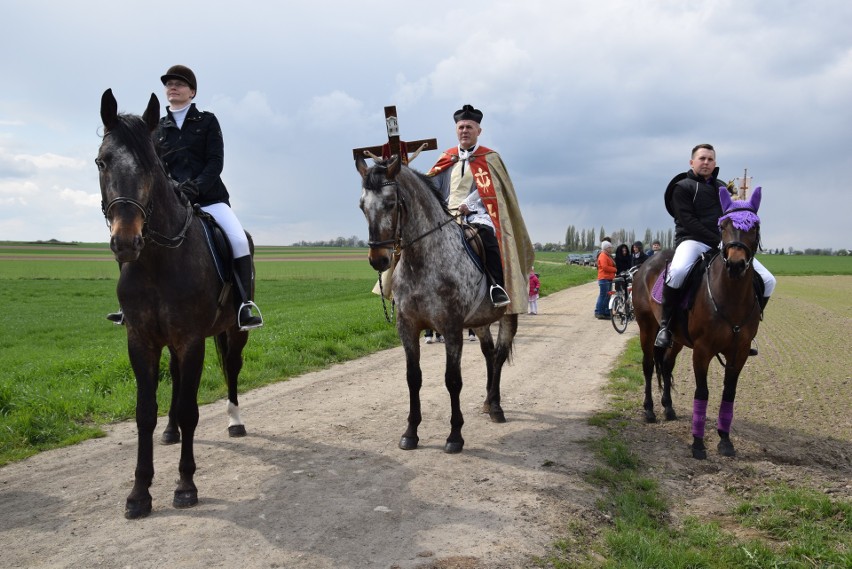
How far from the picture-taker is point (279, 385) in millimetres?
9164

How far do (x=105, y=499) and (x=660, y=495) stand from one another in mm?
4492

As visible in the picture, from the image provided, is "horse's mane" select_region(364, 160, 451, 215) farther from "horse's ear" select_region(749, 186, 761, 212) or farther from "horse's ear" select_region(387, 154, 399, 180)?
"horse's ear" select_region(749, 186, 761, 212)

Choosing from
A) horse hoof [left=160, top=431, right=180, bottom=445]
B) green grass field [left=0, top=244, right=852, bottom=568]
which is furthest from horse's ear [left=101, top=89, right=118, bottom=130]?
green grass field [left=0, top=244, right=852, bottom=568]

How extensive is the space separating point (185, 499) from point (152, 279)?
5.58 feet

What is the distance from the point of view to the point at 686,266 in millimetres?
6562

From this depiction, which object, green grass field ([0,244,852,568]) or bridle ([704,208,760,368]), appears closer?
green grass field ([0,244,852,568])

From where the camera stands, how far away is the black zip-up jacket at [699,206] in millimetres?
6621

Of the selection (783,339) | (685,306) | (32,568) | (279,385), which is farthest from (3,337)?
(783,339)

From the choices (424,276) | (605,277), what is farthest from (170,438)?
(605,277)

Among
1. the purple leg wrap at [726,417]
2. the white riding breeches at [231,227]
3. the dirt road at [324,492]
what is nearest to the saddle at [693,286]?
the purple leg wrap at [726,417]

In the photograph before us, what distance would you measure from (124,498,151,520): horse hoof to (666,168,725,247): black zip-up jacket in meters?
6.00

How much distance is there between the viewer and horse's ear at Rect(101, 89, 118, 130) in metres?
4.14

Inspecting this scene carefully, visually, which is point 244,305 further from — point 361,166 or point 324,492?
point 324,492

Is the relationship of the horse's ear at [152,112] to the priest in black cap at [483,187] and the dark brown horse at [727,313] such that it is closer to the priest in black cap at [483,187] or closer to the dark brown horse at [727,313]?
the priest in black cap at [483,187]
